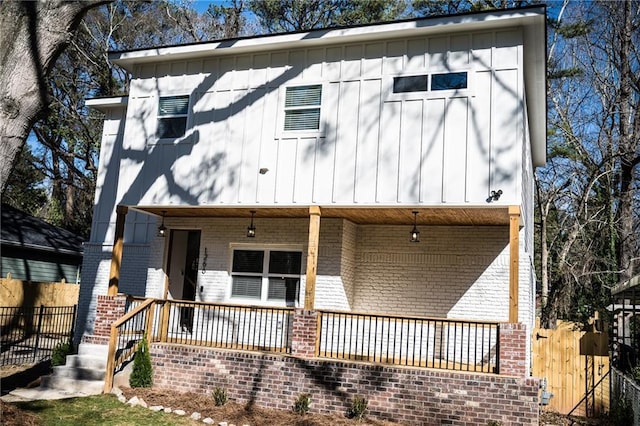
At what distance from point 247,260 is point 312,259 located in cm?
292

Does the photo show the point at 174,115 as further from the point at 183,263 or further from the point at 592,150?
the point at 592,150

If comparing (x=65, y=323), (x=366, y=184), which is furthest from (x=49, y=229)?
(x=366, y=184)

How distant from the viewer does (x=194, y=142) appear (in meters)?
12.2

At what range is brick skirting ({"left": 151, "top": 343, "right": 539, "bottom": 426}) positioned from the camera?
919 cm

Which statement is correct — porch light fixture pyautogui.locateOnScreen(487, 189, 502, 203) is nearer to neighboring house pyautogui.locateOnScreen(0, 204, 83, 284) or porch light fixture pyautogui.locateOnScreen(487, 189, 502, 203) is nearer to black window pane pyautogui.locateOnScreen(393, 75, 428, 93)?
black window pane pyautogui.locateOnScreen(393, 75, 428, 93)

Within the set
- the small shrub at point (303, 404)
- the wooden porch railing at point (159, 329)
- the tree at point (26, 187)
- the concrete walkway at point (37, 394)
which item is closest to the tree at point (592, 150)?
the wooden porch railing at point (159, 329)

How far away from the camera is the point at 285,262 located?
13.1 m

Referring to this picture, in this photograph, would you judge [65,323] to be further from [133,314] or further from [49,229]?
[133,314]

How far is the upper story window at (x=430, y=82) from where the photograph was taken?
10.6 m

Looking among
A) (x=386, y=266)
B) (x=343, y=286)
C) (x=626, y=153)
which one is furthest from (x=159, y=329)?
(x=626, y=153)

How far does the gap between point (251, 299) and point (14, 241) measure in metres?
11.1

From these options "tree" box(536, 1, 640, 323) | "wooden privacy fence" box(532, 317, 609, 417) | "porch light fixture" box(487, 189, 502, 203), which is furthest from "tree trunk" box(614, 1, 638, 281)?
"porch light fixture" box(487, 189, 502, 203)

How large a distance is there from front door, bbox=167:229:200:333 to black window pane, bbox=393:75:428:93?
6106mm

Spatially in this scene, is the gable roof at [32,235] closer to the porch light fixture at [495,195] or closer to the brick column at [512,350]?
the porch light fixture at [495,195]
